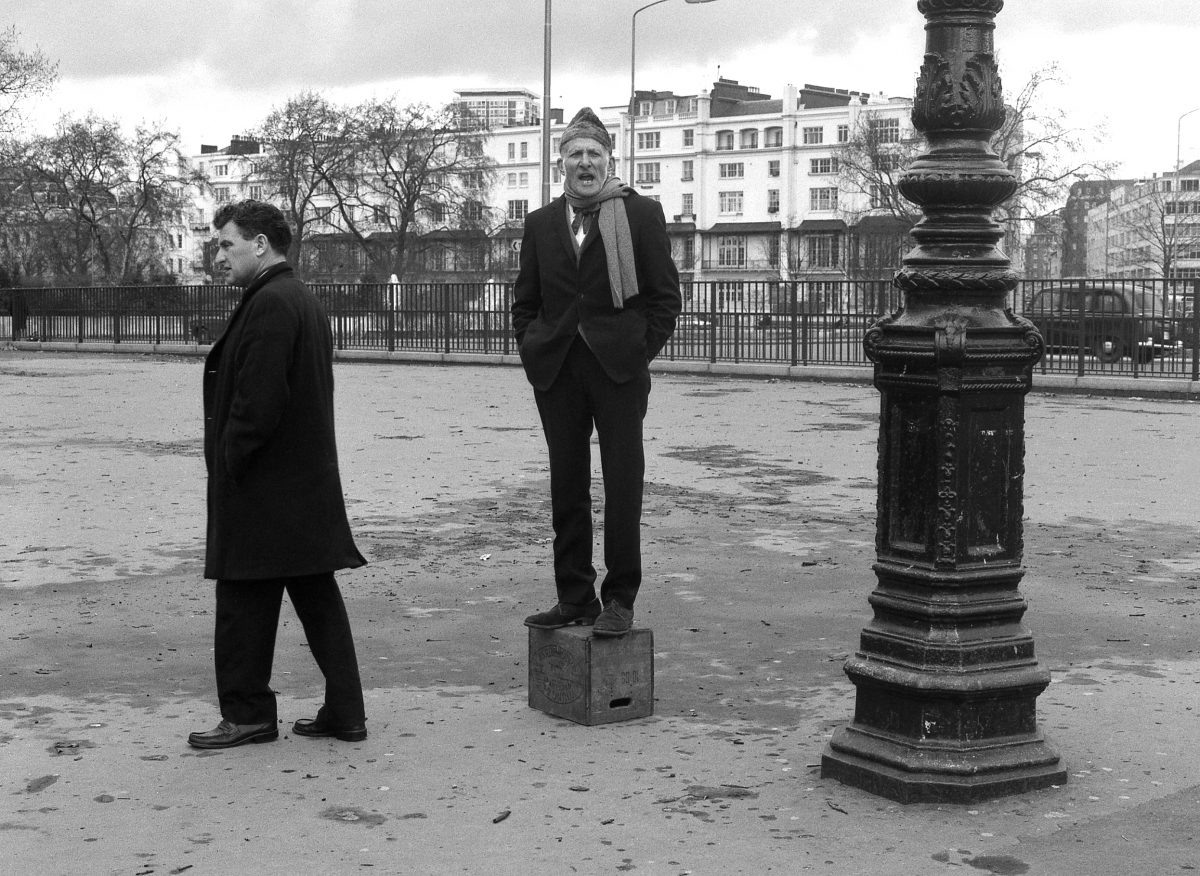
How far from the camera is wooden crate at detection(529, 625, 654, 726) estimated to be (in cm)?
559

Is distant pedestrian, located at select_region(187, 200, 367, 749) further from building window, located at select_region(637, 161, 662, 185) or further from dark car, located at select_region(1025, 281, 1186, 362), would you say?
building window, located at select_region(637, 161, 662, 185)

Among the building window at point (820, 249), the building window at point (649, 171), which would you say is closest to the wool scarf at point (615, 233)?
the building window at point (820, 249)

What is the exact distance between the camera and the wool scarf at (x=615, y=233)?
5.64 meters

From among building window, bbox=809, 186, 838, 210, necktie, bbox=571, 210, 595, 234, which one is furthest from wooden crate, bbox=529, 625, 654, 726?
building window, bbox=809, 186, 838, 210

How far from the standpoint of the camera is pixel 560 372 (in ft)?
18.8

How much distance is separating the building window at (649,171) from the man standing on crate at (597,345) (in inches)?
5430

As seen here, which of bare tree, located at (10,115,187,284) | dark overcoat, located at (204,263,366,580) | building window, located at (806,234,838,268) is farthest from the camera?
building window, located at (806,234,838,268)

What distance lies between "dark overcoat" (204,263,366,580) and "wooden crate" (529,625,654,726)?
2.70 ft

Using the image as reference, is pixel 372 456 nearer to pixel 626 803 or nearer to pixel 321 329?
pixel 321 329

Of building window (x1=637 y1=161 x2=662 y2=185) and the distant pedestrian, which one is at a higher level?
building window (x1=637 y1=161 x2=662 y2=185)

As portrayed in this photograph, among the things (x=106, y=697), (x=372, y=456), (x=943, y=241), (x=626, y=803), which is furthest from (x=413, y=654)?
(x=372, y=456)

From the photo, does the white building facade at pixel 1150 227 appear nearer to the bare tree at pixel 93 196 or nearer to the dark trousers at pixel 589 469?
the bare tree at pixel 93 196

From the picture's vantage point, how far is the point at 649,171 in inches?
5650

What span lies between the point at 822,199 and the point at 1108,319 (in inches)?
4262
